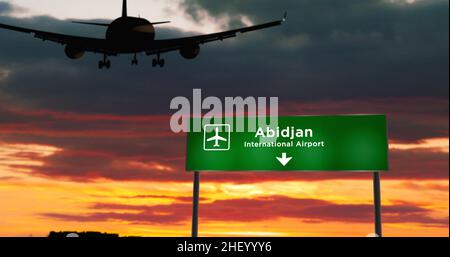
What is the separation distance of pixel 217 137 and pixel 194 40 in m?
12.1

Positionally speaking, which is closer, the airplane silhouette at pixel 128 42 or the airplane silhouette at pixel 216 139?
the airplane silhouette at pixel 216 139

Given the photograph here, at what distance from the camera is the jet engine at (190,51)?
4794cm

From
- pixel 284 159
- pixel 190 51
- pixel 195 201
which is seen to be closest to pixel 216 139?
pixel 195 201

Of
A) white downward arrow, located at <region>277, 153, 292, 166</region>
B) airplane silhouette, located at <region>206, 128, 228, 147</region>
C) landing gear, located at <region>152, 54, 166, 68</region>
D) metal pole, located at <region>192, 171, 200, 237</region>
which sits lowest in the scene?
metal pole, located at <region>192, 171, 200, 237</region>

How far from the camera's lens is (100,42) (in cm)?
4909

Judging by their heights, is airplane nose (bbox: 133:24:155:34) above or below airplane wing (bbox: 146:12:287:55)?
above

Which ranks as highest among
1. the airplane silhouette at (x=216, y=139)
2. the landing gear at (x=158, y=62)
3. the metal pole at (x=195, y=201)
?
the landing gear at (x=158, y=62)

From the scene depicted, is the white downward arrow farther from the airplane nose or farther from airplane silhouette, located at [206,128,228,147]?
the airplane nose

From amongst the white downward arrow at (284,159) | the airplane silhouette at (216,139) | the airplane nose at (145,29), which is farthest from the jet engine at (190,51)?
the white downward arrow at (284,159)

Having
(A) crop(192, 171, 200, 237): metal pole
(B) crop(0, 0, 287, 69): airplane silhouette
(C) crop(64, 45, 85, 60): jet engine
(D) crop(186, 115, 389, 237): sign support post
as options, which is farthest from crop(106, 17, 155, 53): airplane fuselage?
(A) crop(192, 171, 200, 237): metal pole

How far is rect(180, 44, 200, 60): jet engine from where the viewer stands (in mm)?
47938

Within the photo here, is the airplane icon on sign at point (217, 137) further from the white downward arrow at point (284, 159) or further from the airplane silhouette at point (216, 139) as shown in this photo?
the white downward arrow at point (284, 159)
